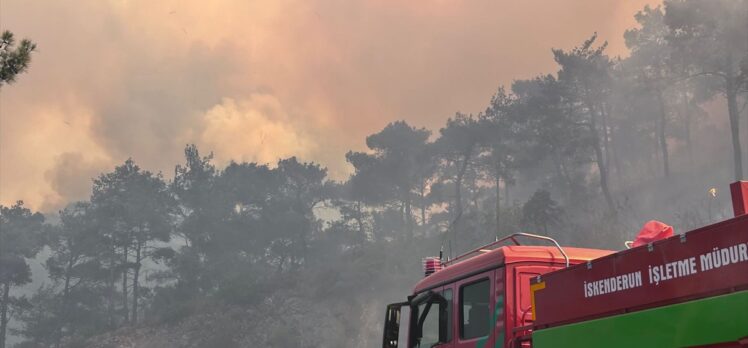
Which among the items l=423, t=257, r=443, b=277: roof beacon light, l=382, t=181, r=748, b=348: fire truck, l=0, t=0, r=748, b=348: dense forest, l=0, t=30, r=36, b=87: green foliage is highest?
l=0, t=0, r=748, b=348: dense forest

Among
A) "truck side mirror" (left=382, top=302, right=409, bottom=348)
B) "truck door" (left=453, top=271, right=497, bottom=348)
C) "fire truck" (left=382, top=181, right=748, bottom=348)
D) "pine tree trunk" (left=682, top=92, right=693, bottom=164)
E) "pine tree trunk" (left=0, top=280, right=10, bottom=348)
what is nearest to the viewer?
"fire truck" (left=382, top=181, right=748, bottom=348)

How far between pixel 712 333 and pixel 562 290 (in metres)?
1.46

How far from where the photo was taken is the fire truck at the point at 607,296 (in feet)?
12.0

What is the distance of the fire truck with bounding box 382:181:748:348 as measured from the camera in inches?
144

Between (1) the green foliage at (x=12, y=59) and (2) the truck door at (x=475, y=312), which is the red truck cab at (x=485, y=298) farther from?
(1) the green foliage at (x=12, y=59)

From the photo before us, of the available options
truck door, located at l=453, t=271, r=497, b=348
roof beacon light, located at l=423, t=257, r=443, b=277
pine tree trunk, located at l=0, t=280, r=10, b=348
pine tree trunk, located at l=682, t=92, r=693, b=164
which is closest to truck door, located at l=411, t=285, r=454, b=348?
truck door, located at l=453, t=271, r=497, b=348

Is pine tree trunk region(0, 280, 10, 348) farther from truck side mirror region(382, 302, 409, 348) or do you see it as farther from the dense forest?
truck side mirror region(382, 302, 409, 348)

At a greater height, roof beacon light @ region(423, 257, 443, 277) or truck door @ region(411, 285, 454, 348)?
roof beacon light @ region(423, 257, 443, 277)

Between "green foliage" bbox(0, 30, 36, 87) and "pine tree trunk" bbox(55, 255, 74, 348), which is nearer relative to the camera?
"green foliage" bbox(0, 30, 36, 87)

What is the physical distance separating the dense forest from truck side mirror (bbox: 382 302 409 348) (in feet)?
122

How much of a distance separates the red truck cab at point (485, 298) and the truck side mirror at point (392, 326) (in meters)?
0.02

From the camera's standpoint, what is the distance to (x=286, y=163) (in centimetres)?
7462

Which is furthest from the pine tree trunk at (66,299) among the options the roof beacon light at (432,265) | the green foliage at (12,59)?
the roof beacon light at (432,265)

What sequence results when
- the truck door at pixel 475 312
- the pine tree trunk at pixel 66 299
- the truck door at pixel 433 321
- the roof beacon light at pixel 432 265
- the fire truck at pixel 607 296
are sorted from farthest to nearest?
the pine tree trunk at pixel 66 299
the roof beacon light at pixel 432 265
the truck door at pixel 433 321
the truck door at pixel 475 312
the fire truck at pixel 607 296
